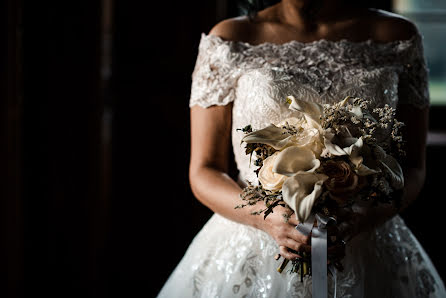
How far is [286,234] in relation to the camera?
1.29 metres

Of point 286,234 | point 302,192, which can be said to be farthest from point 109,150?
point 302,192

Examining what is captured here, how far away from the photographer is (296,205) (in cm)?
100

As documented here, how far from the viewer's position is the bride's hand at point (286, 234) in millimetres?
1250

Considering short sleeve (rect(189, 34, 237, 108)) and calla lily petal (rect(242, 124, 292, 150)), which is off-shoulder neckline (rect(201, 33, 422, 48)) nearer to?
short sleeve (rect(189, 34, 237, 108))

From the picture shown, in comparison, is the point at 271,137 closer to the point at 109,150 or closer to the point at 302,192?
the point at 302,192

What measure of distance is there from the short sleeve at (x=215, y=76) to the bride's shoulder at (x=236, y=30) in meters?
0.04

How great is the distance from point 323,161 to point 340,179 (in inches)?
2.2

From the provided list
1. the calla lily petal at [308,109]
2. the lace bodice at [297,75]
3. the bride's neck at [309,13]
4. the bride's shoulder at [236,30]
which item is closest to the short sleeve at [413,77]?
the lace bodice at [297,75]

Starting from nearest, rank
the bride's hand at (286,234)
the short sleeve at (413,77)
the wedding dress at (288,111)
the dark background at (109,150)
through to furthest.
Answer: the bride's hand at (286,234)
the wedding dress at (288,111)
the short sleeve at (413,77)
the dark background at (109,150)

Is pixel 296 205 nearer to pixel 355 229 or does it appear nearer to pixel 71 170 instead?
pixel 355 229

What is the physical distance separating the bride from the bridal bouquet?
291 millimetres

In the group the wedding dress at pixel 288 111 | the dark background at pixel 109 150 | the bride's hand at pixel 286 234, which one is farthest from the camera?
the dark background at pixel 109 150

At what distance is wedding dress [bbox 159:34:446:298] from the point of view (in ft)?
4.82

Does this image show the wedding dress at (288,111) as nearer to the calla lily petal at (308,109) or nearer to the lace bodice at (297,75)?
the lace bodice at (297,75)
